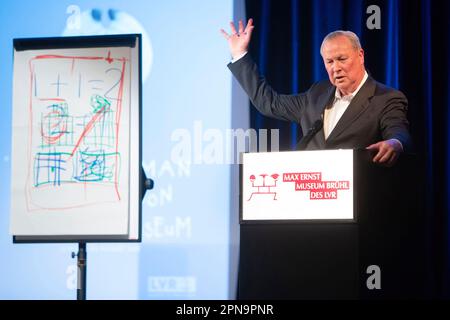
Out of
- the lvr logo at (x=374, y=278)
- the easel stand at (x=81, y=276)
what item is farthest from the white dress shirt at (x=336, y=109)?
the easel stand at (x=81, y=276)

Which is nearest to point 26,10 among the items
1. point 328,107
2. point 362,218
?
point 328,107

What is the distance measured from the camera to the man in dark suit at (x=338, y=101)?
327 cm

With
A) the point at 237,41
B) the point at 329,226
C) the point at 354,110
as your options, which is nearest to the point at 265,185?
the point at 329,226

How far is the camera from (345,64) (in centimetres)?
349

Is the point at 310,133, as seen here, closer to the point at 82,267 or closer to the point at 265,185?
the point at 265,185

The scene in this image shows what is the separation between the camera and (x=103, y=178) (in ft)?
10.8

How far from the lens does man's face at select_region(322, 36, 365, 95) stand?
349 centimetres

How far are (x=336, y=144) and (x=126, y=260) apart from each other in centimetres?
157

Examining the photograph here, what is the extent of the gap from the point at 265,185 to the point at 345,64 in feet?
3.41

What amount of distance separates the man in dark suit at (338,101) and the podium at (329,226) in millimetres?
249

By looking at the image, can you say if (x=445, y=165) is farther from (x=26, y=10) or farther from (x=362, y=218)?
(x=26, y=10)

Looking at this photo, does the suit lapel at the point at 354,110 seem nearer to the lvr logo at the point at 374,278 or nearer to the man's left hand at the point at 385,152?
the man's left hand at the point at 385,152

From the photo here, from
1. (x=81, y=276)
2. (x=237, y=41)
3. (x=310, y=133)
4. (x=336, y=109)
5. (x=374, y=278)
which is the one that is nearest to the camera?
(x=374, y=278)
